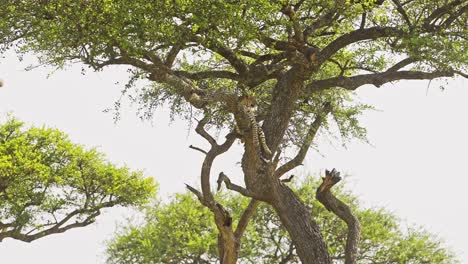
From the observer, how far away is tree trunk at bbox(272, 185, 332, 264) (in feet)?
48.1

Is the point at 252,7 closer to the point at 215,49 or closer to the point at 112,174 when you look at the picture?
the point at 215,49

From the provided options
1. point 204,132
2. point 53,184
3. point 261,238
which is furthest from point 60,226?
point 204,132

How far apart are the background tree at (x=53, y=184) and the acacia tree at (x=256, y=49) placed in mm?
7276

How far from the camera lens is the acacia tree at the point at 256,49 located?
13.1 metres

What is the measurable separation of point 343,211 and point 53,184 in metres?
11.8

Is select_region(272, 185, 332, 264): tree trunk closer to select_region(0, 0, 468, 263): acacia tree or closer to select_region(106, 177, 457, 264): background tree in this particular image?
select_region(0, 0, 468, 263): acacia tree

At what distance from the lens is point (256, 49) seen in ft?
58.4

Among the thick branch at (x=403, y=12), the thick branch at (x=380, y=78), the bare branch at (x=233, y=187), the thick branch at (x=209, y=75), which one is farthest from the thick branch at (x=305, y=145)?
the thick branch at (x=403, y=12)

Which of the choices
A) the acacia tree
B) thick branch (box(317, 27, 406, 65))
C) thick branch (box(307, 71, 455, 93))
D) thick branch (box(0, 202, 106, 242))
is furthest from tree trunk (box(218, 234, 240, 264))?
thick branch (box(0, 202, 106, 242))

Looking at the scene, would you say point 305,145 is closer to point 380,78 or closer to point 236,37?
point 380,78

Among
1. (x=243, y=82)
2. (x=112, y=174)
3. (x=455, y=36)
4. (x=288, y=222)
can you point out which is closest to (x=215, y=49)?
(x=243, y=82)

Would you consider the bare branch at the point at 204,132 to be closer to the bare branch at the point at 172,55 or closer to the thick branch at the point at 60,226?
the bare branch at the point at 172,55

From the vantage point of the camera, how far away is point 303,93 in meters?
16.8

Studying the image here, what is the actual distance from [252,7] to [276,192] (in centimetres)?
433
